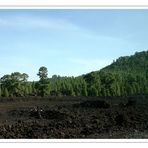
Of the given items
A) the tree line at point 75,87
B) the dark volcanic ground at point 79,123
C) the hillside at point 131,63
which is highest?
the hillside at point 131,63

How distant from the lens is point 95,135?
33.1ft

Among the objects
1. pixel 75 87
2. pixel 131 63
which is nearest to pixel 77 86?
pixel 75 87

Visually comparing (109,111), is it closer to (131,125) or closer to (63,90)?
(131,125)

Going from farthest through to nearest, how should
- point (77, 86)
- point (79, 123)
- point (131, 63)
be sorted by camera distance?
point (131, 63) < point (77, 86) < point (79, 123)

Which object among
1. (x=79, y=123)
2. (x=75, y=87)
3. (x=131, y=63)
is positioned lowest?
(x=79, y=123)

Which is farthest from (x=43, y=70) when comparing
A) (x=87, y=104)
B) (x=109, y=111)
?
(x=109, y=111)

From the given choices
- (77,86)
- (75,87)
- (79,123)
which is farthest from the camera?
(75,87)

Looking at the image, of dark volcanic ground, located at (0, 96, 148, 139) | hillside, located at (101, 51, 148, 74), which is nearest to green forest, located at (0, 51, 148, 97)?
dark volcanic ground, located at (0, 96, 148, 139)

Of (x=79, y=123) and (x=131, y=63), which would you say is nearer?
(x=79, y=123)

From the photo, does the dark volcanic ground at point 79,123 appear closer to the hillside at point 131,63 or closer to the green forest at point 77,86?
the green forest at point 77,86

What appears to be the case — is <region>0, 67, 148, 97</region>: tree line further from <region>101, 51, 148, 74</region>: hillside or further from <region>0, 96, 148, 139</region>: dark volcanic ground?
<region>101, 51, 148, 74</region>: hillside

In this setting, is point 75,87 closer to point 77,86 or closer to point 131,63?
point 77,86

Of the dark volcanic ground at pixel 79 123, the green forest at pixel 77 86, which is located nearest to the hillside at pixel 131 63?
the green forest at pixel 77 86
